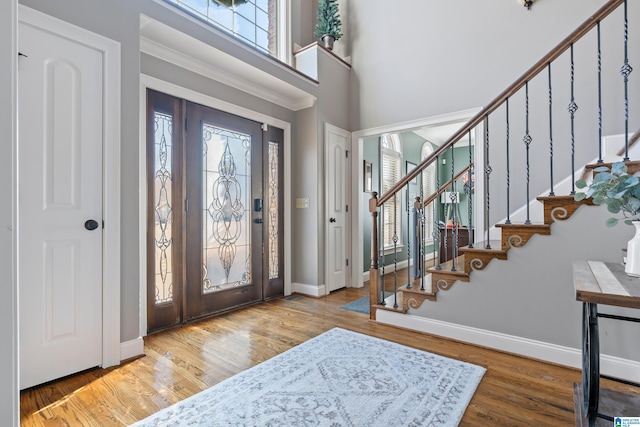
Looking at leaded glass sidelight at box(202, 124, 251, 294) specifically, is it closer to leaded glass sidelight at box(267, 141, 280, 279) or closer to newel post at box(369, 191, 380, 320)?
leaded glass sidelight at box(267, 141, 280, 279)

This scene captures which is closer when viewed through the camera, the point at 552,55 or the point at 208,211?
the point at 552,55

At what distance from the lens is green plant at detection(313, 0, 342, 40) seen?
389cm

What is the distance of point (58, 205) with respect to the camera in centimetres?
183

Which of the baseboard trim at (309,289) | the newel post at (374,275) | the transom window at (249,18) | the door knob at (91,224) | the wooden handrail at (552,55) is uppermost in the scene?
the transom window at (249,18)

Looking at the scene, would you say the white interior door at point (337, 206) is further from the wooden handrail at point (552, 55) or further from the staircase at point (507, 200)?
the wooden handrail at point (552, 55)

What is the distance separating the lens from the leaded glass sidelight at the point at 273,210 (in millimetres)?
3609

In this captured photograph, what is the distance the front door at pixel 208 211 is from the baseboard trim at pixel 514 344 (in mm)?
1534

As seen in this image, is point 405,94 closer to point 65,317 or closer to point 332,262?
Answer: point 332,262

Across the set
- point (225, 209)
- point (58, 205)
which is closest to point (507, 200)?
point (225, 209)

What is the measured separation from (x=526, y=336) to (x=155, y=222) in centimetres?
291

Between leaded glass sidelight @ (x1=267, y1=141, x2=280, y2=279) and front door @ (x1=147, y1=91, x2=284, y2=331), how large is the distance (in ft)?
0.04

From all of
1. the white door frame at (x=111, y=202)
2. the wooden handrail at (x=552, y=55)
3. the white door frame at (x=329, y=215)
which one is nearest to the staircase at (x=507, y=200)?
the wooden handrail at (x=552, y=55)
